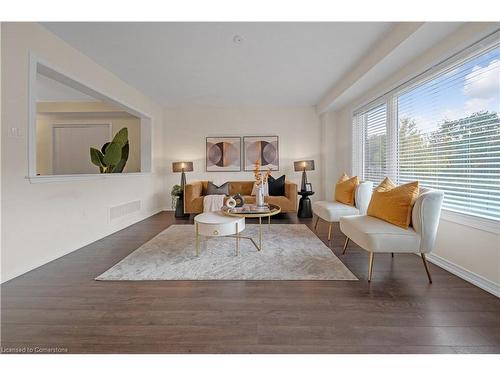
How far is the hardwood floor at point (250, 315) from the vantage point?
1.32 meters

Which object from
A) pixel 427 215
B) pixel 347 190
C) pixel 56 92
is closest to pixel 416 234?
pixel 427 215

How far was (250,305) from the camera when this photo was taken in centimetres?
171

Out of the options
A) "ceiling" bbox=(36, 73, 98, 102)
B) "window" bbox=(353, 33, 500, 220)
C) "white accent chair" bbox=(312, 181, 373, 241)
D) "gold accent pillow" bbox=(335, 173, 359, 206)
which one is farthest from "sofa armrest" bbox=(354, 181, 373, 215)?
"ceiling" bbox=(36, 73, 98, 102)

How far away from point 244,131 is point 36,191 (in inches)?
163

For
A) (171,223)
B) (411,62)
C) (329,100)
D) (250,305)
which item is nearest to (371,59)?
(411,62)

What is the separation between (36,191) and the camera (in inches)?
94.8

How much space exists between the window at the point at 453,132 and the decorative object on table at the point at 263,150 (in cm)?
254

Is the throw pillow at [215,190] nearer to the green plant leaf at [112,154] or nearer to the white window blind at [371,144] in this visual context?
the green plant leaf at [112,154]

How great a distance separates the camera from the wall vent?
372cm

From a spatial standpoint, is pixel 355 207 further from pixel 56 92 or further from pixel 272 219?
pixel 56 92

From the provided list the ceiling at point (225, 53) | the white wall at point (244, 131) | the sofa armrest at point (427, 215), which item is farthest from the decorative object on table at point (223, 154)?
the sofa armrest at point (427, 215)

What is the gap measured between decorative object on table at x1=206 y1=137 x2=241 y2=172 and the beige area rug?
2.59 metres

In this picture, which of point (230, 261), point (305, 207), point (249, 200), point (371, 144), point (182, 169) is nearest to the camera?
point (230, 261)
